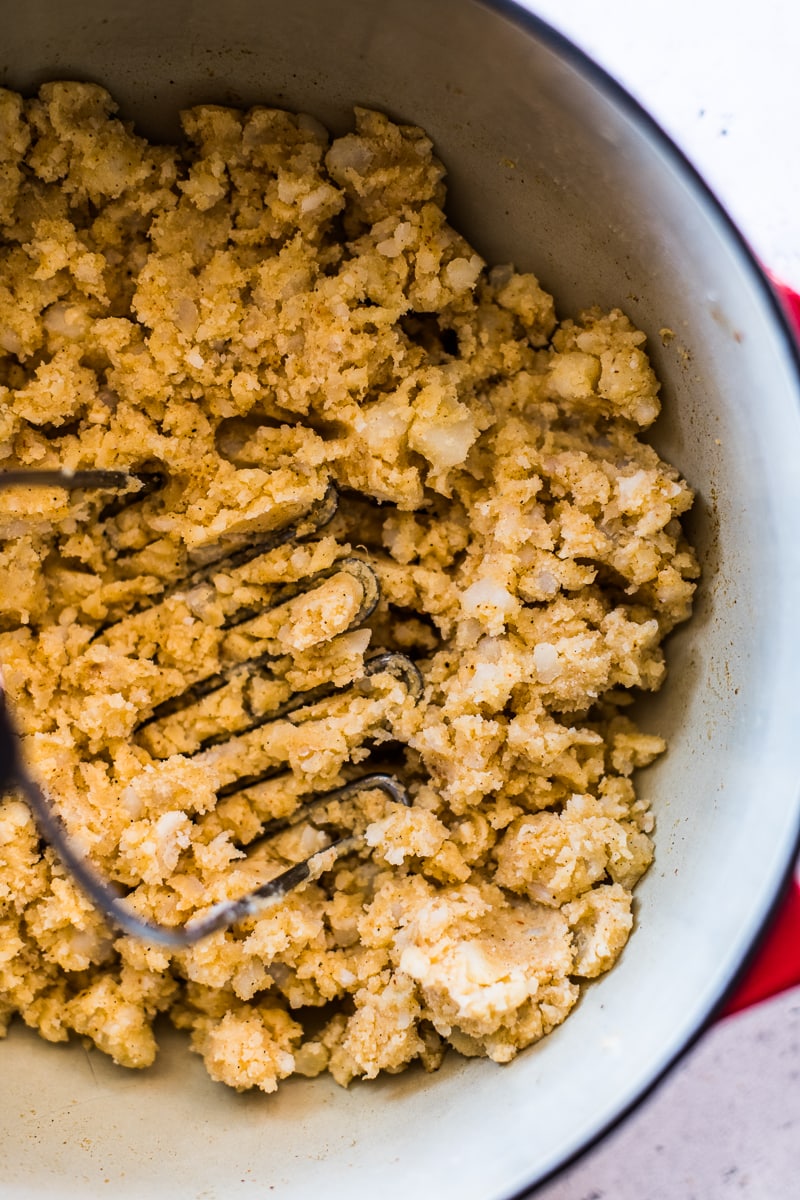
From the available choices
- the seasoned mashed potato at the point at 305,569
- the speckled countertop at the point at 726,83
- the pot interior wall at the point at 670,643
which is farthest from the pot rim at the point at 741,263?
the speckled countertop at the point at 726,83

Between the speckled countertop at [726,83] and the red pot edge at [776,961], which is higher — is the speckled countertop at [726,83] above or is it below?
above

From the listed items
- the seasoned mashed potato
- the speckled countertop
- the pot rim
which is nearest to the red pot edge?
the pot rim

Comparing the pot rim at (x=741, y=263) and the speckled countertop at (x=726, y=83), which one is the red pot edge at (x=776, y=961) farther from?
the speckled countertop at (x=726, y=83)

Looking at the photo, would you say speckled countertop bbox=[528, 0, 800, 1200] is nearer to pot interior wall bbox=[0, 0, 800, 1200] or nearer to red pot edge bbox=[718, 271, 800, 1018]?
pot interior wall bbox=[0, 0, 800, 1200]

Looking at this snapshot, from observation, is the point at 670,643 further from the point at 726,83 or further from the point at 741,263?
the point at 726,83

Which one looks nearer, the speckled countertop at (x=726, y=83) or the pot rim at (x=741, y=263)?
the pot rim at (x=741, y=263)
